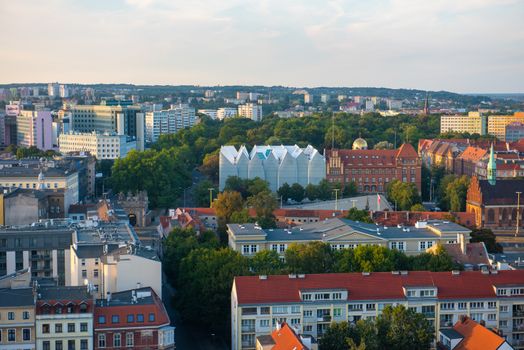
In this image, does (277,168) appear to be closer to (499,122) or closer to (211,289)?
(211,289)

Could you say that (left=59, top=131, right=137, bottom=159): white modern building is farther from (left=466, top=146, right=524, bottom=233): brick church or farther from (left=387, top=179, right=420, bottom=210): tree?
(left=466, top=146, right=524, bottom=233): brick church

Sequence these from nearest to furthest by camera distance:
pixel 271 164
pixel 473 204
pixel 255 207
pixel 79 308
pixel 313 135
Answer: pixel 79 308, pixel 255 207, pixel 473 204, pixel 271 164, pixel 313 135

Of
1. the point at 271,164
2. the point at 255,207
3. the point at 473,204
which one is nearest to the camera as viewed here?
the point at 255,207

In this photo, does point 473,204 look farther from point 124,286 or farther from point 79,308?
point 79,308

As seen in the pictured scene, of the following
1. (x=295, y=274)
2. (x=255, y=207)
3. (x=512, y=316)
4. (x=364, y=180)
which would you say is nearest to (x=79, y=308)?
(x=295, y=274)

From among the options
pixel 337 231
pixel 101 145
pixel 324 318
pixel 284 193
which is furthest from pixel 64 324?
pixel 101 145

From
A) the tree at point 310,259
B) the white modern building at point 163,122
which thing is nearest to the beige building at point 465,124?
the white modern building at point 163,122

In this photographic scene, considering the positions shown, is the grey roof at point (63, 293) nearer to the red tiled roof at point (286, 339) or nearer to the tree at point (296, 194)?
the red tiled roof at point (286, 339)
